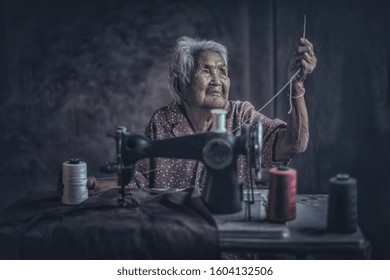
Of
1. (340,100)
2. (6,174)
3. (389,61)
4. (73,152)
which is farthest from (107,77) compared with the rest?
(389,61)

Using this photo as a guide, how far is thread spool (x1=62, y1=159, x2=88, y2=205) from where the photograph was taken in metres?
2.32

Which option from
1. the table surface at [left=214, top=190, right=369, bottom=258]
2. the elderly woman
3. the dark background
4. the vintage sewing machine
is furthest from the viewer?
the dark background

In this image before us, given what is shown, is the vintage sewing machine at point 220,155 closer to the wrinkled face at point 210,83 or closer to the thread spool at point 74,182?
the thread spool at point 74,182

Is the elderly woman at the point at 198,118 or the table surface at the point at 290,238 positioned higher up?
the elderly woman at the point at 198,118

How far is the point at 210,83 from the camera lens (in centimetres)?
303

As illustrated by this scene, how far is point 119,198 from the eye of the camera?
2.29 metres

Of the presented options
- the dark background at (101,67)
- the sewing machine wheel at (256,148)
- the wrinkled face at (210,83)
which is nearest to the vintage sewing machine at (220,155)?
the sewing machine wheel at (256,148)

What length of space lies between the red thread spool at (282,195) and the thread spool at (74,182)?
0.79m

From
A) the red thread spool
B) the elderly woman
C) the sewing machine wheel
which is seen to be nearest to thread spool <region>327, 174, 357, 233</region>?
the red thread spool

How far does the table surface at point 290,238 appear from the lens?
6.15 ft

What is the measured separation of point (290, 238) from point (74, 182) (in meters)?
0.93

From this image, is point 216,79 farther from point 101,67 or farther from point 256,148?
point 101,67

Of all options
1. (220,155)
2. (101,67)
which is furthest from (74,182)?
(101,67)

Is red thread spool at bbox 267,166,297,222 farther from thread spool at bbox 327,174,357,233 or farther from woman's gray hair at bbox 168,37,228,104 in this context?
woman's gray hair at bbox 168,37,228,104
